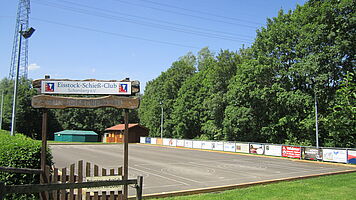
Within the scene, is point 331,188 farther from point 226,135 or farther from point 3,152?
point 226,135

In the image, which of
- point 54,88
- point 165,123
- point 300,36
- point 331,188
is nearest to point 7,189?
point 54,88

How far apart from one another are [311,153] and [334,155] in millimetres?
2281

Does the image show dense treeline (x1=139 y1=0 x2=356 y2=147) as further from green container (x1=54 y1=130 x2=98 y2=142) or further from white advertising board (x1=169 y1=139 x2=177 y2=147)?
green container (x1=54 y1=130 x2=98 y2=142)

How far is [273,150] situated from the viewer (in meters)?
33.0

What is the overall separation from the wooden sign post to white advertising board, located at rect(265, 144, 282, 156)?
92.8 feet

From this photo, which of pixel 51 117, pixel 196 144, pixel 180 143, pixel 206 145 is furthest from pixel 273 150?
pixel 51 117

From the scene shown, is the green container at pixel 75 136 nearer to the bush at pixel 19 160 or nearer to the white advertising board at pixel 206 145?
the white advertising board at pixel 206 145

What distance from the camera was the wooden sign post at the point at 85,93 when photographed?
746cm

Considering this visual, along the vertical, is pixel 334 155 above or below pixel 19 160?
below

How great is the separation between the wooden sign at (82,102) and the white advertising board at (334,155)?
81.5ft

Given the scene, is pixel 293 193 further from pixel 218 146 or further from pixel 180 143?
pixel 180 143

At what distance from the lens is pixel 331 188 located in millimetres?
12609

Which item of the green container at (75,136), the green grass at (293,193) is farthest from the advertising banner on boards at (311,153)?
the green container at (75,136)

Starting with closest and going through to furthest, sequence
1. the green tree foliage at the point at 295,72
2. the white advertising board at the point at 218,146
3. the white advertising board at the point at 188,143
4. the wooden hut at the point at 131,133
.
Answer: the green tree foliage at the point at 295,72 < the white advertising board at the point at 218,146 < the white advertising board at the point at 188,143 < the wooden hut at the point at 131,133
